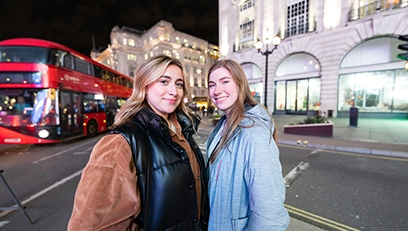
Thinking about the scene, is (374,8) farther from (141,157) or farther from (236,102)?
(141,157)

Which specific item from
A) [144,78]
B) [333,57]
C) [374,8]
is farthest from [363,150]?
[374,8]

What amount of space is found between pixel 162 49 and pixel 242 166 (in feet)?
180

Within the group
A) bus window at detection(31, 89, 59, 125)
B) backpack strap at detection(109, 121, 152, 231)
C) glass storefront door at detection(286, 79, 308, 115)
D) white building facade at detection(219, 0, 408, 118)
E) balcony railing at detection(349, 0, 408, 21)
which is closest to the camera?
backpack strap at detection(109, 121, 152, 231)

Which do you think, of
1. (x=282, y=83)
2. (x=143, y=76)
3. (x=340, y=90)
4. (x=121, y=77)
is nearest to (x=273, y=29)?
(x=282, y=83)

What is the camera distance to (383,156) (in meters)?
6.25

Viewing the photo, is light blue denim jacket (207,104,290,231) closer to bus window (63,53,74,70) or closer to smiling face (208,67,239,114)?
smiling face (208,67,239,114)

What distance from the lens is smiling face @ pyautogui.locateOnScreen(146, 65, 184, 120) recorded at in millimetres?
1465

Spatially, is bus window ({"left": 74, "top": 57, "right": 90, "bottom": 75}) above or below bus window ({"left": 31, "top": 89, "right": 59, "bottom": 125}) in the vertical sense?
above

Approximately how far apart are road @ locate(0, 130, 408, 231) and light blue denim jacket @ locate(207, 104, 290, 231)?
217cm

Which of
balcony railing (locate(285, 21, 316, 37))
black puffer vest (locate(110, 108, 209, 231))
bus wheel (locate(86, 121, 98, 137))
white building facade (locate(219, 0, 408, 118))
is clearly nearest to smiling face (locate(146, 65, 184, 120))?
black puffer vest (locate(110, 108, 209, 231))

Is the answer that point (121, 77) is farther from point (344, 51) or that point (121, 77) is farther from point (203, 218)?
point (344, 51)

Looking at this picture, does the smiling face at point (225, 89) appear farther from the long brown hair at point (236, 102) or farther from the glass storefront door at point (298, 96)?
the glass storefront door at point (298, 96)

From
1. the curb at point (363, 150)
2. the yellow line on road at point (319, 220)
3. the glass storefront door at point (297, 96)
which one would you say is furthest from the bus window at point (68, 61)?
the glass storefront door at point (297, 96)

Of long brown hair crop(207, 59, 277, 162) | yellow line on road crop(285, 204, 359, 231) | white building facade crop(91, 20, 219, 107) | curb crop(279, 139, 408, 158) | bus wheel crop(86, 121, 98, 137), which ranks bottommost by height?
yellow line on road crop(285, 204, 359, 231)
